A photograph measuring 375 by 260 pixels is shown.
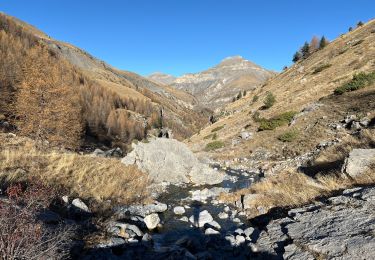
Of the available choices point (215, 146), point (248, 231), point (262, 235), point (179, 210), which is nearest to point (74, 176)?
point (179, 210)

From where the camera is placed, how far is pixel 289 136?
25984 mm

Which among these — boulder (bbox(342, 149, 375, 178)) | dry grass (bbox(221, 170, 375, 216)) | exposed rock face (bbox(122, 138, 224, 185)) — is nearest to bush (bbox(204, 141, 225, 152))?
exposed rock face (bbox(122, 138, 224, 185))

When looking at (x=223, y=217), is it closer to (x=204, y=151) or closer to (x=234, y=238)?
(x=234, y=238)

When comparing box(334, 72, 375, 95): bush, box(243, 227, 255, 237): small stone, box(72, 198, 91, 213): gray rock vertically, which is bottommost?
box(243, 227, 255, 237): small stone

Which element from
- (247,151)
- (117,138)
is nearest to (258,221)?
(247,151)

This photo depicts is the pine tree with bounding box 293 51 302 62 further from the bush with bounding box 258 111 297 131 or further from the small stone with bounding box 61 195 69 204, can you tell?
the small stone with bounding box 61 195 69 204

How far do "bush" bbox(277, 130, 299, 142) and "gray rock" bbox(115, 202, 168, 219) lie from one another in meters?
15.7

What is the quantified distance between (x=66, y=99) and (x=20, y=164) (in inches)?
970

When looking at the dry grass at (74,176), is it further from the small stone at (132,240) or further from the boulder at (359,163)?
the boulder at (359,163)

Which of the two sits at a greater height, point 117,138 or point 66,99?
point 117,138

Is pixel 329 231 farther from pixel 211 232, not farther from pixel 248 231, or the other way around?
pixel 211 232

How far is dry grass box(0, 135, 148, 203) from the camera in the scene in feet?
39.3

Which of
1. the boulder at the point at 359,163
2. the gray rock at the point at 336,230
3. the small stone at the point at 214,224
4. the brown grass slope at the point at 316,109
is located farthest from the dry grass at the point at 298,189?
the brown grass slope at the point at 316,109

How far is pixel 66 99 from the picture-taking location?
117 ft
